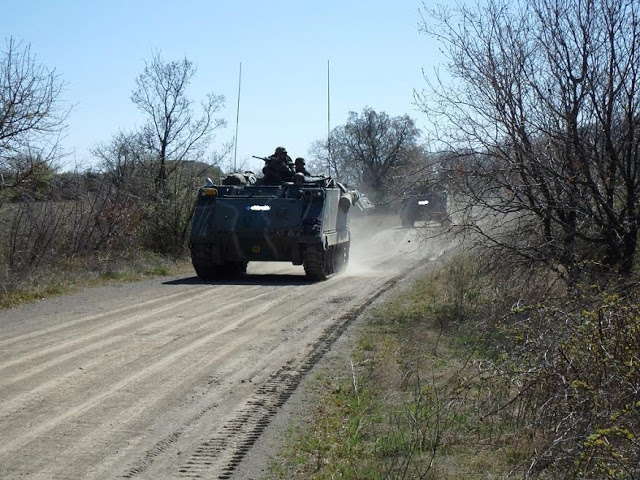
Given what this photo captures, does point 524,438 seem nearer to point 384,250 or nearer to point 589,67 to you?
point 589,67

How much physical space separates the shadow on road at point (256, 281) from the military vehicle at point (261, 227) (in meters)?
0.30

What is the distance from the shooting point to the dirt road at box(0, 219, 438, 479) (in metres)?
6.33

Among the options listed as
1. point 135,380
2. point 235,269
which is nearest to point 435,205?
point 135,380

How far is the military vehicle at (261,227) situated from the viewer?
62.8ft

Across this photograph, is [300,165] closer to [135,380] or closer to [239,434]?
[135,380]

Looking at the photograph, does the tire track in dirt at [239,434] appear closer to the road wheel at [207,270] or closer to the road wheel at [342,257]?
the road wheel at [207,270]

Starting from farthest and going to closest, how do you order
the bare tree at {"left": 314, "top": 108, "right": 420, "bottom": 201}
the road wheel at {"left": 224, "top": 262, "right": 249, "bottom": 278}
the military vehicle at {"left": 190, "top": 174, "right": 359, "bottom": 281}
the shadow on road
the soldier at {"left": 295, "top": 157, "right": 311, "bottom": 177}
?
the bare tree at {"left": 314, "top": 108, "right": 420, "bottom": 201} < the soldier at {"left": 295, "top": 157, "right": 311, "bottom": 177} < the road wheel at {"left": 224, "top": 262, "right": 249, "bottom": 278} < the military vehicle at {"left": 190, "top": 174, "right": 359, "bottom": 281} < the shadow on road

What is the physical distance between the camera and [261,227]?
19.2 meters

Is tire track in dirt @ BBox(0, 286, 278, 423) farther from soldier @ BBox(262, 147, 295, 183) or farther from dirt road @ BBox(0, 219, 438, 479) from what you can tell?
soldier @ BBox(262, 147, 295, 183)

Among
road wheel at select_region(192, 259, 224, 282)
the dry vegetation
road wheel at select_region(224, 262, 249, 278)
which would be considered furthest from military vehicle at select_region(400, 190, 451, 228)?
road wheel at select_region(224, 262, 249, 278)

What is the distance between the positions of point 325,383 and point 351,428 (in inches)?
73.6

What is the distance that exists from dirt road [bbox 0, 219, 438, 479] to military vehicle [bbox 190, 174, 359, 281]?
6.38 feet

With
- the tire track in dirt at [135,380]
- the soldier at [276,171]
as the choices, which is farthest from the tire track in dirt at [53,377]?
the soldier at [276,171]

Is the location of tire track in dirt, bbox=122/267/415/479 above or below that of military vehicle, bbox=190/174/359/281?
below
